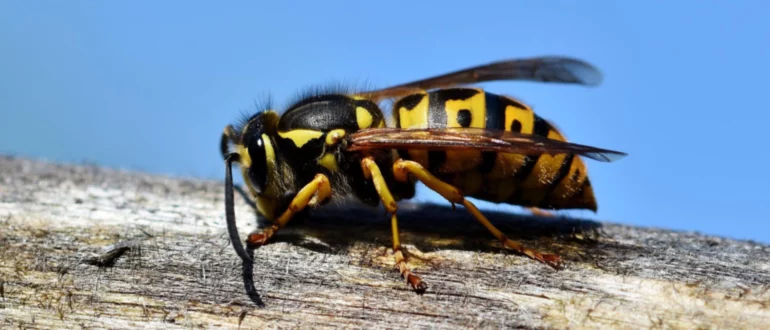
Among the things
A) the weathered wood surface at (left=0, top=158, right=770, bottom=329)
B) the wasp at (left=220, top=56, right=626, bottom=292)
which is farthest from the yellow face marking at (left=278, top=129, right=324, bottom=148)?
the weathered wood surface at (left=0, top=158, right=770, bottom=329)

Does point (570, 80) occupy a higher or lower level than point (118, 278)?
higher

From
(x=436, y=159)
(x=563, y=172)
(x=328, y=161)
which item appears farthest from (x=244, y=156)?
(x=563, y=172)

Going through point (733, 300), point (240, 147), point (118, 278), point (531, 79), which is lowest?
point (118, 278)

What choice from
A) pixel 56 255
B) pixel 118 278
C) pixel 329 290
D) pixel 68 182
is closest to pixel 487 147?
pixel 329 290

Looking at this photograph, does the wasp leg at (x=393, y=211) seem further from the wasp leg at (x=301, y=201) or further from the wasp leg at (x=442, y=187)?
the wasp leg at (x=301, y=201)

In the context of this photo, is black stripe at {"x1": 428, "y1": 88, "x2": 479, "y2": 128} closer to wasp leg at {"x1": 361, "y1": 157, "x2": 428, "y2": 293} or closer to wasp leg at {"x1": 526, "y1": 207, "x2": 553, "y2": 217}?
wasp leg at {"x1": 361, "y1": 157, "x2": 428, "y2": 293}

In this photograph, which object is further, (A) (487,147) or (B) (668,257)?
(A) (487,147)

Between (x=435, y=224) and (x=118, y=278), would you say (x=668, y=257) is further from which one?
(x=118, y=278)
